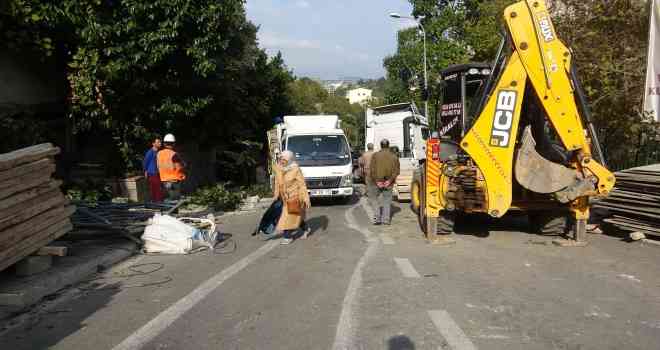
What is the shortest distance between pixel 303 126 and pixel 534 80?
9.87 metres

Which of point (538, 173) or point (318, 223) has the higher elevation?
point (538, 173)

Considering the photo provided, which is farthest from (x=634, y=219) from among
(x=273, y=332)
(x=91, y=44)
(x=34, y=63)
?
(x=34, y=63)

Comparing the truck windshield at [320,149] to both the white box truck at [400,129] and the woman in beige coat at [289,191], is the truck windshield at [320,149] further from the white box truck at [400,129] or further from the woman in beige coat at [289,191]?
the woman in beige coat at [289,191]

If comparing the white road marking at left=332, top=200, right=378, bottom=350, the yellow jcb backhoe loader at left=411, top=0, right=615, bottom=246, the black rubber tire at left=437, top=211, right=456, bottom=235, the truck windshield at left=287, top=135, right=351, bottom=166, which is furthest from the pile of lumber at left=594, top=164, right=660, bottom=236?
the truck windshield at left=287, top=135, right=351, bottom=166

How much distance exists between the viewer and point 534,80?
818 cm

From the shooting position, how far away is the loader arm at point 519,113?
8117 millimetres

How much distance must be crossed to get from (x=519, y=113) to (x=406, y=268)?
3065 millimetres

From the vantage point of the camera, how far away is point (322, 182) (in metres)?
14.9

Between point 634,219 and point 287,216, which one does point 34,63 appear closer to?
point 287,216

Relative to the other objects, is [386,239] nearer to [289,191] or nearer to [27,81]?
[289,191]

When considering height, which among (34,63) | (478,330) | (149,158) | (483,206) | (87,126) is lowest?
(478,330)

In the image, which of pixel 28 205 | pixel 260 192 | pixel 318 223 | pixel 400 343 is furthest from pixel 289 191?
pixel 260 192

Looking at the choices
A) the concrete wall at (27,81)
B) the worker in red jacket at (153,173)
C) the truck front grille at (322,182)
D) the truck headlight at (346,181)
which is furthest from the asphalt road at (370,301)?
the concrete wall at (27,81)

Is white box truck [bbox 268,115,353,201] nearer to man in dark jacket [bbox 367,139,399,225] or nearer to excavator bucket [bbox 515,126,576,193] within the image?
man in dark jacket [bbox 367,139,399,225]
